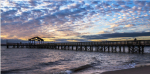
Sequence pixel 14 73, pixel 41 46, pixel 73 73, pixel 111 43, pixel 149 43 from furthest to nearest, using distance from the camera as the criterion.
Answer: pixel 41 46, pixel 111 43, pixel 149 43, pixel 14 73, pixel 73 73

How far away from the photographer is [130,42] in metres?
32.1

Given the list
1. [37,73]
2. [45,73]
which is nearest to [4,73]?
[37,73]

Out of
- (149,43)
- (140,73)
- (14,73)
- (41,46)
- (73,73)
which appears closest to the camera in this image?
(140,73)

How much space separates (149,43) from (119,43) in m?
7.25

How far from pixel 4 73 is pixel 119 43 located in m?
29.3

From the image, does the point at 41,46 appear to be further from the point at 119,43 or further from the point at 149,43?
the point at 149,43

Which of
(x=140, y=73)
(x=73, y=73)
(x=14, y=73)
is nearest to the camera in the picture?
(x=140, y=73)

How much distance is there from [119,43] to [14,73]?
28764mm

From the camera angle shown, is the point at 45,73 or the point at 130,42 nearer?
the point at 45,73

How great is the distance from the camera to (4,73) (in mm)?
12055

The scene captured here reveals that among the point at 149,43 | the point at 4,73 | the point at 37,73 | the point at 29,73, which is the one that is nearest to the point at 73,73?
the point at 37,73

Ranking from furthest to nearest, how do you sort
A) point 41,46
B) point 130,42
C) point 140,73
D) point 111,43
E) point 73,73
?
point 41,46, point 111,43, point 130,42, point 73,73, point 140,73

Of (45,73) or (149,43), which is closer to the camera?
(45,73)

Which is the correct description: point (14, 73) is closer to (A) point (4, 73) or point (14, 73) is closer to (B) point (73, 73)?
(A) point (4, 73)
